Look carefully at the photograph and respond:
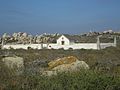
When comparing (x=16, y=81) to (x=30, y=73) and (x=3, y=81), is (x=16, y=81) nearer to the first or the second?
(x=3, y=81)

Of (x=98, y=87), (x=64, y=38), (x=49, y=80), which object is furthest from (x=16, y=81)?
(x=64, y=38)

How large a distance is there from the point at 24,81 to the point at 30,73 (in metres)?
0.86

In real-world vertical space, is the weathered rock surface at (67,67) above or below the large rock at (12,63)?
below

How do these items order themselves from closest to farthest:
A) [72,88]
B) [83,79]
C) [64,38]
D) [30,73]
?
[72,88] → [83,79] → [30,73] → [64,38]

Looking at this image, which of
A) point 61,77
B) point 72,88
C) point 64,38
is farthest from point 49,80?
point 64,38

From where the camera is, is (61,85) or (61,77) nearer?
(61,85)

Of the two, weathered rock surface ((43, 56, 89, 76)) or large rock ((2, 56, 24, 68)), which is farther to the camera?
Result: large rock ((2, 56, 24, 68))

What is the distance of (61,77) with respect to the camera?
27.7 feet

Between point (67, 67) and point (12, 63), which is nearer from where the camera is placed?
→ point (12, 63)

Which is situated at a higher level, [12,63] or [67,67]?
[12,63]

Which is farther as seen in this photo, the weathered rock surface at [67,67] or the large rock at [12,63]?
the large rock at [12,63]

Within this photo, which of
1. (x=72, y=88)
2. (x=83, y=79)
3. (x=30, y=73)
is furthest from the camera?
(x=30, y=73)

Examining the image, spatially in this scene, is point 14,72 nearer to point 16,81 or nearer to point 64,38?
point 16,81

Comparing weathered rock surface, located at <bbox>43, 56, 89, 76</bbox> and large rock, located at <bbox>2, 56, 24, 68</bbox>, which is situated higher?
large rock, located at <bbox>2, 56, 24, 68</bbox>
